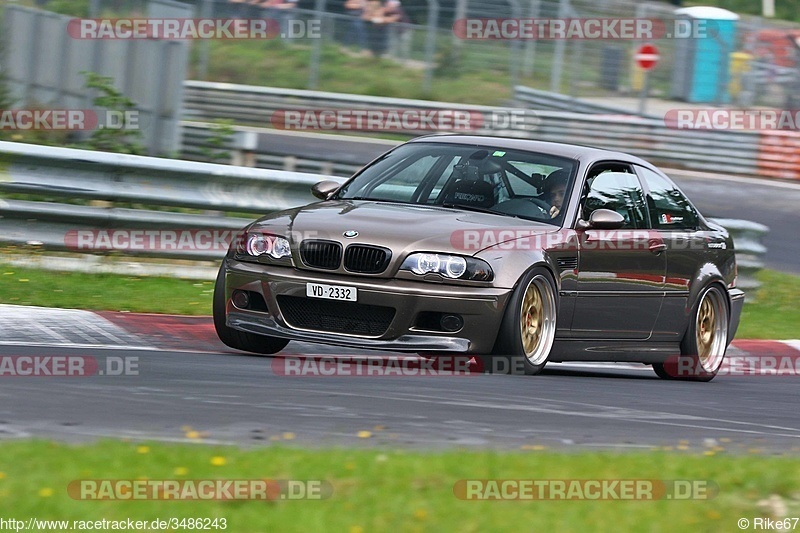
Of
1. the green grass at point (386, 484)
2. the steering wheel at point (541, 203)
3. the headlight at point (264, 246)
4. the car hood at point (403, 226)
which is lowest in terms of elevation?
the green grass at point (386, 484)

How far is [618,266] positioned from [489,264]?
155 centimetres

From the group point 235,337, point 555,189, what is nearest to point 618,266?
point 555,189

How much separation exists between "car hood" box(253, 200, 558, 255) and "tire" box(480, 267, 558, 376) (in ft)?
1.01

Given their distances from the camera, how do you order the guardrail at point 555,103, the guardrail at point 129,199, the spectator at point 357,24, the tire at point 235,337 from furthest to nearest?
the guardrail at point 555,103, the spectator at point 357,24, the guardrail at point 129,199, the tire at point 235,337

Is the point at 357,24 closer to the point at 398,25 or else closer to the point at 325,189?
the point at 398,25

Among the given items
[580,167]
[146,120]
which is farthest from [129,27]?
[580,167]

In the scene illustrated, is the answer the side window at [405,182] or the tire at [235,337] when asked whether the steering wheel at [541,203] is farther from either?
the tire at [235,337]

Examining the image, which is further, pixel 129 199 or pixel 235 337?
pixel 129 199

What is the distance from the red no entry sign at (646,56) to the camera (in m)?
27.9

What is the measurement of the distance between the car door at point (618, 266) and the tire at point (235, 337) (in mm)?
1808

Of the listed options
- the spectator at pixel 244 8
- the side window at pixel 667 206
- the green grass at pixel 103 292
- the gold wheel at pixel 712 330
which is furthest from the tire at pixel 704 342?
the spectator at pixel 244 8

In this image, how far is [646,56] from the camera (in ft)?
92.0

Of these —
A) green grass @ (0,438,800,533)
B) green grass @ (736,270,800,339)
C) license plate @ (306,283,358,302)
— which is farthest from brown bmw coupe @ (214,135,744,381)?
green grass @ (736,270,800,339)

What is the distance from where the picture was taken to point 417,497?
15.3 ft
